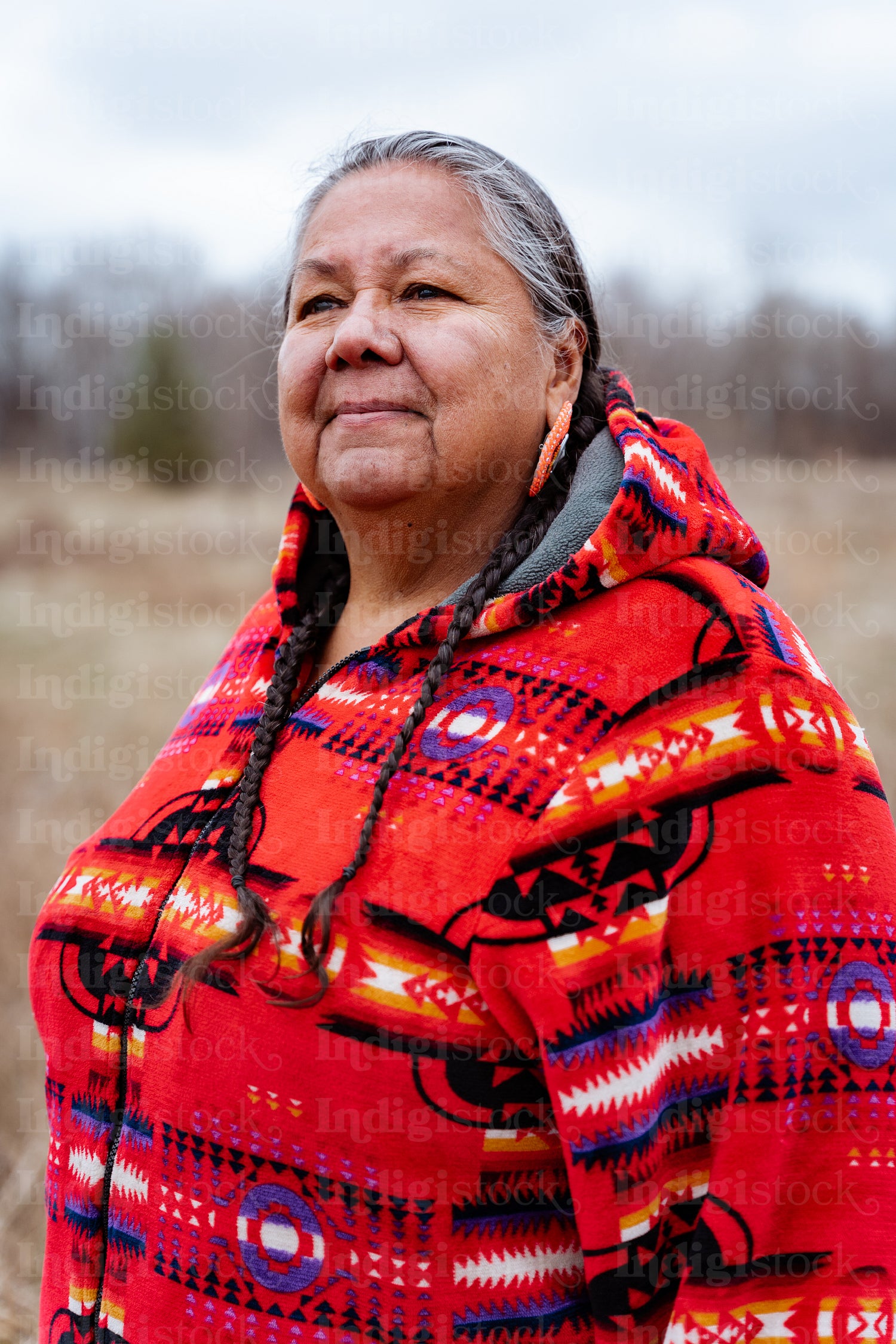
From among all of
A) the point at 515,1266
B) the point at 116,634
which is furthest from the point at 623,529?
the point at 116,634

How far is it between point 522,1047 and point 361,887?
0.27 meters

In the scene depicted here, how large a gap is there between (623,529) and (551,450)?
28 cm

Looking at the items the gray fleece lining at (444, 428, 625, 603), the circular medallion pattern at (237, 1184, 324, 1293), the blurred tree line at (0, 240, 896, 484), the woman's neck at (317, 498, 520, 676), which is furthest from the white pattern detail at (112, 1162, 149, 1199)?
the blurred tree line at (0, 240, 896, 484)

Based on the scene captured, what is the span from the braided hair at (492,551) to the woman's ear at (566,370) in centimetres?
2

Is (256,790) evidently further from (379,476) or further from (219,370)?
(219,370)

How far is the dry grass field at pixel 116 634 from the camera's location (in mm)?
3555

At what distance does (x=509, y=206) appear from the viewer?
5.02ft

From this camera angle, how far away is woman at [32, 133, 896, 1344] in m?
1.12

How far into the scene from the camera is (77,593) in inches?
399

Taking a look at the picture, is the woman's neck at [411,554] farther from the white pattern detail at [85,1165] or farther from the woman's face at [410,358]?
the white pattern detail at [85,1165]

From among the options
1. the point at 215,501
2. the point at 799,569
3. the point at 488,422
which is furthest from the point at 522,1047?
the point at 215,501

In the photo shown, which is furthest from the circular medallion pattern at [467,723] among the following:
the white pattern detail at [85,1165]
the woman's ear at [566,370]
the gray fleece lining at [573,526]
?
the white pattern detail at [85,1165]

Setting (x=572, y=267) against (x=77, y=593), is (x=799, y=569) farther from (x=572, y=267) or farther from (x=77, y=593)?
(x=572, y=267)

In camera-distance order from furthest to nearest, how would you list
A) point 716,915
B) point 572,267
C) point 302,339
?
point 572,267 < point 302,339 < point 716,915
